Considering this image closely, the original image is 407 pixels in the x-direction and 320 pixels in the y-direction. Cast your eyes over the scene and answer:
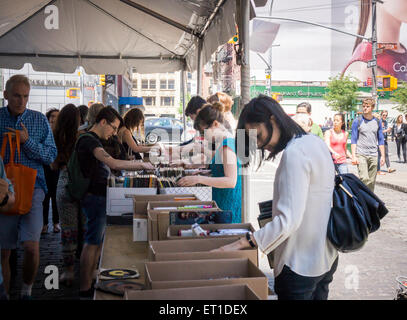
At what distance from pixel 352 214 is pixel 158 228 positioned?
1.24 m

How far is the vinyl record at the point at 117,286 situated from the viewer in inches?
91.5

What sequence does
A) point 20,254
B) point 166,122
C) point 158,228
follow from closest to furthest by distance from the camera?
point 158,228 → point 20,254 → point 166,122

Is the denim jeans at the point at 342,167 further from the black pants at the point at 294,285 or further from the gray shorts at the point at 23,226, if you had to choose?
the black pants at the point at 294,285

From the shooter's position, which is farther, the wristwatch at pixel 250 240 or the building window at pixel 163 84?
the building window at pixel 163 84

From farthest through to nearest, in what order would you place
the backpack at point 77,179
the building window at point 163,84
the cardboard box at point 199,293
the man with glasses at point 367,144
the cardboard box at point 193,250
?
the building window at point 163,84, the man with glasses at point 367,144, the backpack at point 77,179, the cardboard box at point 193,250, the cardboard box at point 199,293

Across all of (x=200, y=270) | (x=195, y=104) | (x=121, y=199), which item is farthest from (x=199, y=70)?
(x=200, y=270)

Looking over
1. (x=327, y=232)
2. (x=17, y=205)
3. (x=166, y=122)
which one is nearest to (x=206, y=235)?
(x=327, y=232)

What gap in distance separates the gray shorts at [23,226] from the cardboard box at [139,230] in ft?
3.74

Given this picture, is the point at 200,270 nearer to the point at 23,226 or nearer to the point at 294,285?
the point at 294,285

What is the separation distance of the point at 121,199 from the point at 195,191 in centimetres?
61

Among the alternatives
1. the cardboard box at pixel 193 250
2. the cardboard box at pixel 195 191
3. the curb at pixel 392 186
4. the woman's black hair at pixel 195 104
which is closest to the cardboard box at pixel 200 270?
the cardboard box at pixel 193 250

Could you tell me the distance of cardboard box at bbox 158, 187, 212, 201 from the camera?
405 cm

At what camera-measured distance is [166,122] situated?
36.8 m
